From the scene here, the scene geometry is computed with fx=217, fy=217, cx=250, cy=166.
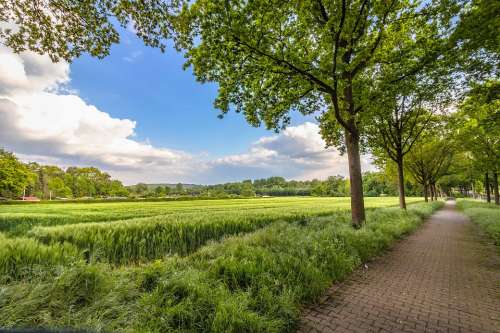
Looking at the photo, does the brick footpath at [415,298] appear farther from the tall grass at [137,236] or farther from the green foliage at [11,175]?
the green foliage at [11,175]

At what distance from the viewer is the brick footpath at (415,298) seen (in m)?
3.44

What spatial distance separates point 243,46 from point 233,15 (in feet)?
3.07

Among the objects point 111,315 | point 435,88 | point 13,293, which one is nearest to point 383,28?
point 435,88

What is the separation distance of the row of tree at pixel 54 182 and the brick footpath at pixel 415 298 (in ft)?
232

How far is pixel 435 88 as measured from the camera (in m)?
8.99

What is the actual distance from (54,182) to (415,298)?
103 metres

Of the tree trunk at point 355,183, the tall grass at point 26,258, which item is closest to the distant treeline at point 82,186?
the tree trunk at point 355,183

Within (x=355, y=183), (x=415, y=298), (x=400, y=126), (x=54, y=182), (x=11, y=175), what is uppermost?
(x=400, y=126)

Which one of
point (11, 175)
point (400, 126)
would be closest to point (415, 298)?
point (400, 126)

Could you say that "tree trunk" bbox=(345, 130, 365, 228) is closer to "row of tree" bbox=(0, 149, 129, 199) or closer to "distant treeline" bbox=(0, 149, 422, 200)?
"distant treeline" bbox=(0, 149, 422, 200)

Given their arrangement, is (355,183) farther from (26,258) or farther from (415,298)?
(26,258)

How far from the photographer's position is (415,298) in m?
4.30

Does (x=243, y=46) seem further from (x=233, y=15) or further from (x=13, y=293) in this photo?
(x=13, y=293)

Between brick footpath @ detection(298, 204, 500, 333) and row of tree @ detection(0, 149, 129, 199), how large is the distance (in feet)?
232
